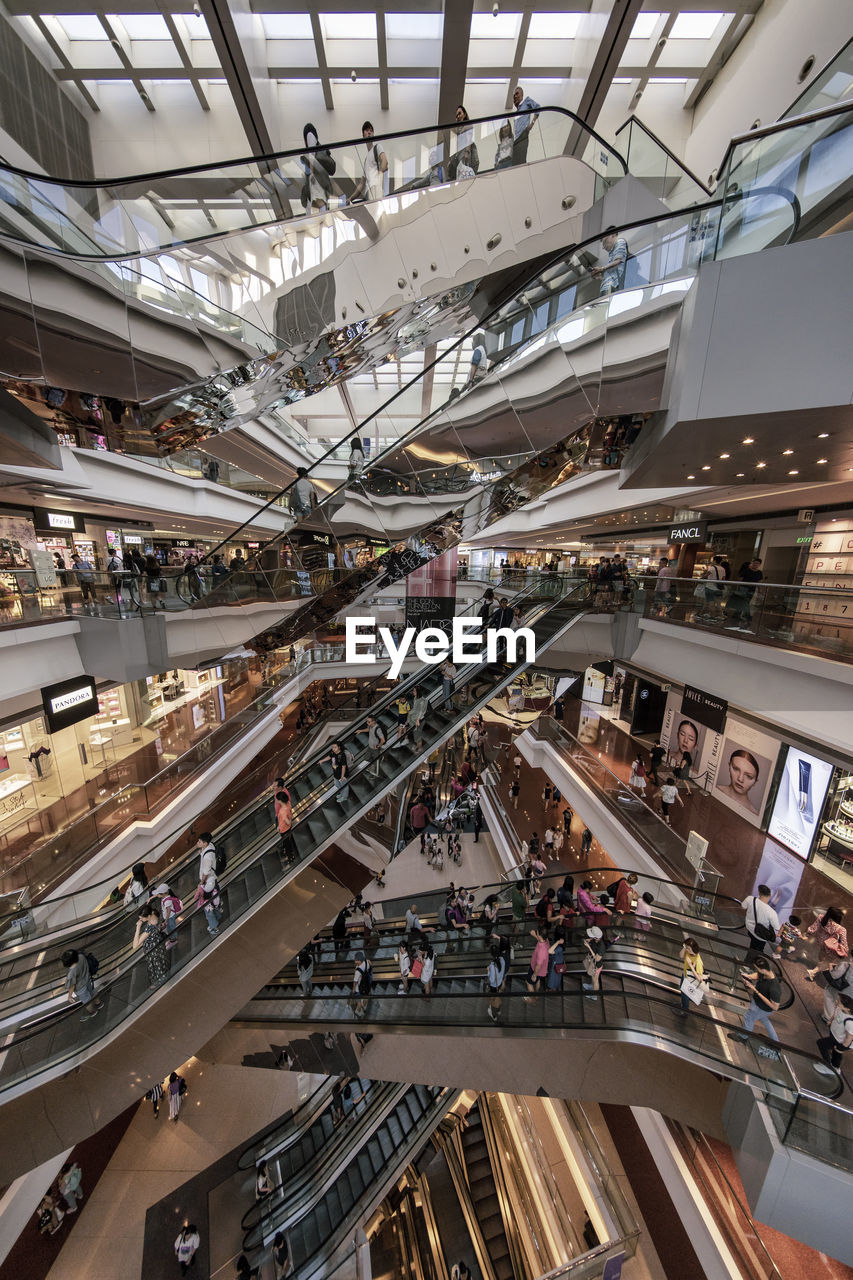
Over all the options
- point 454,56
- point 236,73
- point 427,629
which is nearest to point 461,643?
point 427,629

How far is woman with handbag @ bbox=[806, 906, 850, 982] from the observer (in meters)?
5.08

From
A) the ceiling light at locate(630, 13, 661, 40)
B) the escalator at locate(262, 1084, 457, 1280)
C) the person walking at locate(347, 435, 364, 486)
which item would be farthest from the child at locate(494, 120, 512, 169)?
the escalator at locate(262, 1084, 457, 1280)

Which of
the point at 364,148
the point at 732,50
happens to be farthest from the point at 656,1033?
the point at 732,50

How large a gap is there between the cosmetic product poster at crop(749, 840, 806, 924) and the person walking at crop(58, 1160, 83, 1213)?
1136cm

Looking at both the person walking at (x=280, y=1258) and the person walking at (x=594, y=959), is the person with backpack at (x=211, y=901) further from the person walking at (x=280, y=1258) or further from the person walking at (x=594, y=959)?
the person walking at (x=280, y=1258)

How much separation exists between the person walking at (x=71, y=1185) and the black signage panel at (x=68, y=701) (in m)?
6.61

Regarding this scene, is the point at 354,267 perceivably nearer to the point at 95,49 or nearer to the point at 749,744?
the point at 95,49

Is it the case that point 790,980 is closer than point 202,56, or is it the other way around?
point 790,980

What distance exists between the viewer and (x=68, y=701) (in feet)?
26.5

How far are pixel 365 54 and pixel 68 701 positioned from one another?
10.5m

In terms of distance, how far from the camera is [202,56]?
640 centimetres

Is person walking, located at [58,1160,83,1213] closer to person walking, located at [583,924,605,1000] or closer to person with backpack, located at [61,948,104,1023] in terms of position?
person with backpack, located at [61,948,104,1023]

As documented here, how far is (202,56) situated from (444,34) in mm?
3397

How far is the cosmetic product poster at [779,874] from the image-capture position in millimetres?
7598
